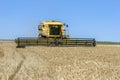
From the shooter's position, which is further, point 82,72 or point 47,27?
point 47,27

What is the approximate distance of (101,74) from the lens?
17062 mm

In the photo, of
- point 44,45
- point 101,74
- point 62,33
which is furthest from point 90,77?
point 62,33

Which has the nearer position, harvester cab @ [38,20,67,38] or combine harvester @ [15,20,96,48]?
combine harvester @ [15,20,96,48]

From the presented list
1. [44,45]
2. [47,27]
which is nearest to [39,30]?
[47,27]

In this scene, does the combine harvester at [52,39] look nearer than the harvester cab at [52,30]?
Yes

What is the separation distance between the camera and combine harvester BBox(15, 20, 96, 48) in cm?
4462

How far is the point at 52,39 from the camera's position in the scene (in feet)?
152

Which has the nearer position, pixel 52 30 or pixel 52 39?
pixel 52 39

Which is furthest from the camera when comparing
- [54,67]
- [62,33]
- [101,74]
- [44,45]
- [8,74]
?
[62,33]

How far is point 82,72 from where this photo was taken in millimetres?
17391

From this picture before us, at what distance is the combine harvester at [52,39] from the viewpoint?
146ft

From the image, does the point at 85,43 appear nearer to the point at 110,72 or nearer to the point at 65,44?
the point at 65,44

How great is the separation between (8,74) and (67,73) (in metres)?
2.72

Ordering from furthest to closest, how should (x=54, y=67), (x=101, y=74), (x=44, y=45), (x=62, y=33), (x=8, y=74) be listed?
(x=62, y=33)
(x=44, y=45)
(x=54, y=67)
(x=101, y=74)
(x=8, y=74)
